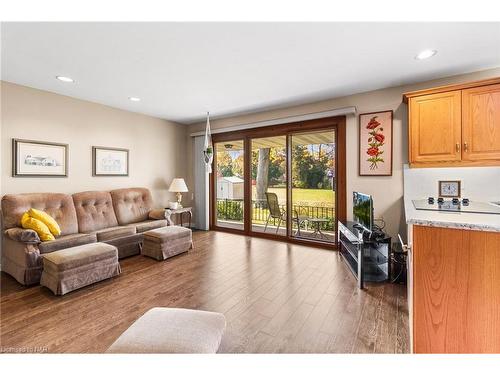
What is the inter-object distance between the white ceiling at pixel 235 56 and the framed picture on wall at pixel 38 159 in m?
0.83

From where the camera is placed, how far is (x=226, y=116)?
495cm

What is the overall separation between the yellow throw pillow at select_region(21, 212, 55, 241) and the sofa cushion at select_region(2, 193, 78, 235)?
285mm

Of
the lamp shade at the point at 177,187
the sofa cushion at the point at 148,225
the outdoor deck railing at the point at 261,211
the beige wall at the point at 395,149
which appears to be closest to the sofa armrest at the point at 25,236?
the sofa cushion at the point at 148,225

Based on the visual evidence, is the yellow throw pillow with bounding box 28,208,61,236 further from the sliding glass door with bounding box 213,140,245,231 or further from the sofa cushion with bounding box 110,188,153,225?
the sliding glass door with bounding box 213,140,245,231

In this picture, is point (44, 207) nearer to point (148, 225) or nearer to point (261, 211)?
point (148, 225)

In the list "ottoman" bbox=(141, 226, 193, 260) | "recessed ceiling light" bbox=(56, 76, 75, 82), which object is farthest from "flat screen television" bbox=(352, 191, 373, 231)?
"recessed ceiling light" bbox=(56, 76, 75, 82)

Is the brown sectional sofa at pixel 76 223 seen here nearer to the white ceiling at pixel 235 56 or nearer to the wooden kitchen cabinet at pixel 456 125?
the white ceiling at pixel 235 56

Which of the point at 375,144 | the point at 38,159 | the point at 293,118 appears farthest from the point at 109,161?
the point at 375,144

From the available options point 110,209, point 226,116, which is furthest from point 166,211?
point 226,116

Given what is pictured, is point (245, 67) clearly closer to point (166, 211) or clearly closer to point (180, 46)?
point (180, 46)

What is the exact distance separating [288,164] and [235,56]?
2313 mm

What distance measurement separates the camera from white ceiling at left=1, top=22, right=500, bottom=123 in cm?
196

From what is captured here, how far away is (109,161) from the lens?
418 centimetres

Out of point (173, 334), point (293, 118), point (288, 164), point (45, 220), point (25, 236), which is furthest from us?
point (288, 164)
